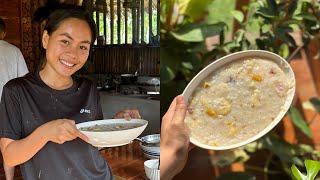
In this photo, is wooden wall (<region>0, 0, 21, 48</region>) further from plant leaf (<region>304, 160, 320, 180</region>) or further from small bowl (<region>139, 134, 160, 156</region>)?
plant leaf (<region>304, 160, 320, 180</region>)

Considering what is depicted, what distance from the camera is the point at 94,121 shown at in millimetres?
1439

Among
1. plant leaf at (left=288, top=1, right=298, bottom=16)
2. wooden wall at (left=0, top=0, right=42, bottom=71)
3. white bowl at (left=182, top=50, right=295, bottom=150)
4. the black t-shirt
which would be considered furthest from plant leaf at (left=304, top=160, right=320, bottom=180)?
wooden wall at (left=0, top=0, right=42, bottom=71)

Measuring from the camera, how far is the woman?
4.27ft

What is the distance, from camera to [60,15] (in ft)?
4.45

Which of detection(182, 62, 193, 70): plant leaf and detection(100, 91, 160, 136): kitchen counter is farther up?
detection(182, 62, 193, 70): plant leaf

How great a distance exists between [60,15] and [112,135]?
516mm

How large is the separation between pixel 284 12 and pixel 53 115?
971 millimetres

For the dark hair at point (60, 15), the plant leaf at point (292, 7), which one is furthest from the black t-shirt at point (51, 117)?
the plant leaf at point (292, 7)

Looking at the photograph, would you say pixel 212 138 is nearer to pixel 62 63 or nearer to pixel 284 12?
pixel 284 12

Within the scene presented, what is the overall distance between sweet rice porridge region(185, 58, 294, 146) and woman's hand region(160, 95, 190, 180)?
0.02 m

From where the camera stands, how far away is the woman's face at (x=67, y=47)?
1327mm

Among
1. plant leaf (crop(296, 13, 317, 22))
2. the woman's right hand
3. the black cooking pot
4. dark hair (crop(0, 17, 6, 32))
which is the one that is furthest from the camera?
dark hair (crop(0, 17, 6, 32))

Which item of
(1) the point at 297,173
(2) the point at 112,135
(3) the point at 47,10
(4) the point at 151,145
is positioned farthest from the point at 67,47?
(1) the point at 297,173

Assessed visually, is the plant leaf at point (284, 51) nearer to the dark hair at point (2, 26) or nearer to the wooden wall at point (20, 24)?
the wooden wall at point (20, 24)
